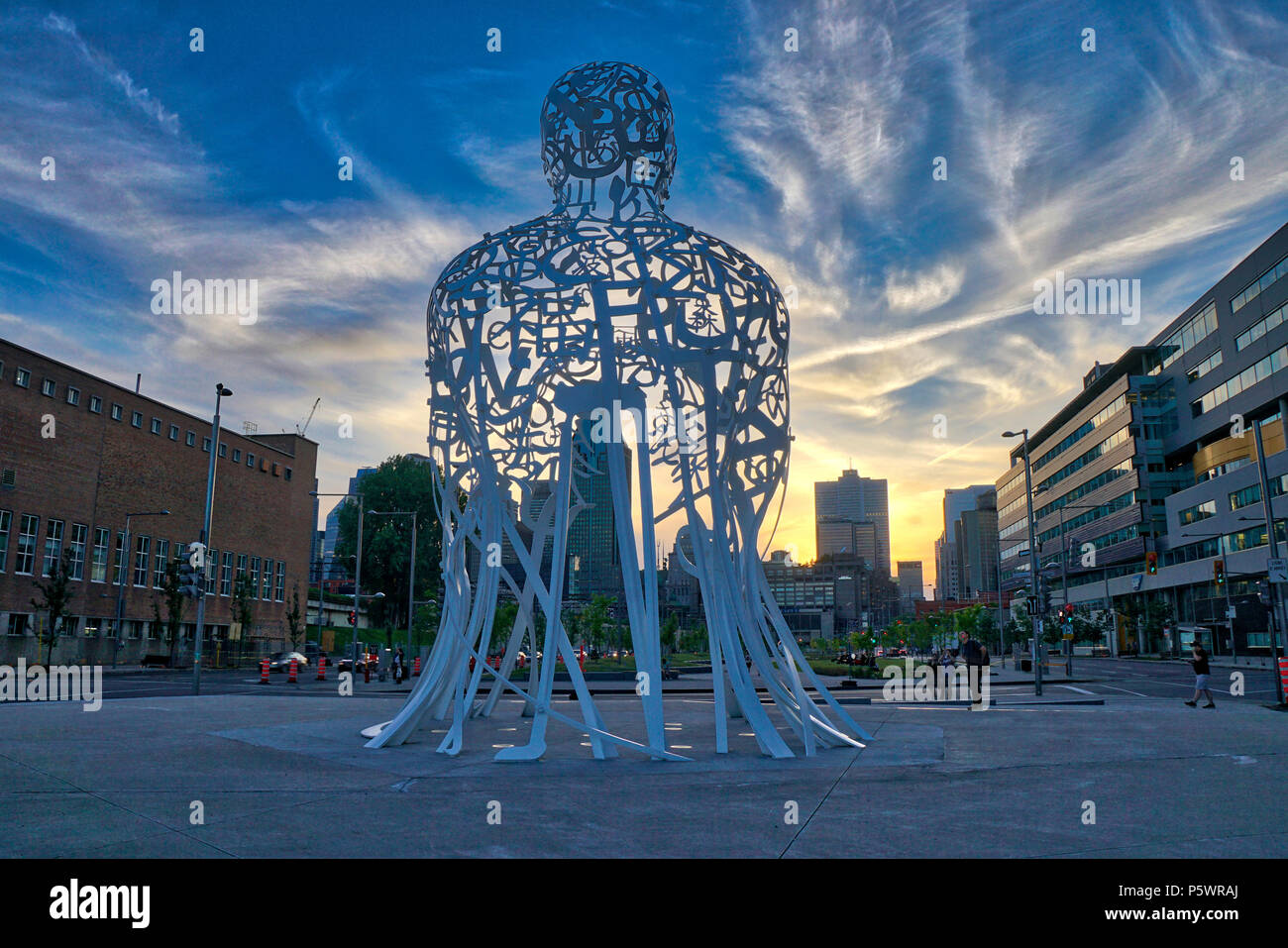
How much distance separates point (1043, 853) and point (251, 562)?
7197cm

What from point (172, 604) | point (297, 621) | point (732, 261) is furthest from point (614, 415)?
point (297, 621)

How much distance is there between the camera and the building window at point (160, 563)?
5884 cm

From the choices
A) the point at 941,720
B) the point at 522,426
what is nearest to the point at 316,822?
the point at 522,426

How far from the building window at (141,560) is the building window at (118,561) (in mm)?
1355

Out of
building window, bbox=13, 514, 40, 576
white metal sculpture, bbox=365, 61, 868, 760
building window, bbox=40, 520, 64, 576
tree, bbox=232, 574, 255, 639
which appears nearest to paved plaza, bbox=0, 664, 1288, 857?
white metal sculpture, bbox=365, 61, 868, 760

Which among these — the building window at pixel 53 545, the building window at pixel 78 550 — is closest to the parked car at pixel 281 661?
the building window at pixel 78 550

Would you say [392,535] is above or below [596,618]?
above

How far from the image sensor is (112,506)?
55188mm

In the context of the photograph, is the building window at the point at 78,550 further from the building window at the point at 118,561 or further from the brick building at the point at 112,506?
the building window at the point at 118,561

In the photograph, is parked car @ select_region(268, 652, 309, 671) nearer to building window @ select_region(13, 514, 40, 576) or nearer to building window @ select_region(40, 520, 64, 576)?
building window @ select_region(40, 520, 64, 576)

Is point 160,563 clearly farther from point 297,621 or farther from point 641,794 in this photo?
point 641,794

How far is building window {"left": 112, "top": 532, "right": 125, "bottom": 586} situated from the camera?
5522cm

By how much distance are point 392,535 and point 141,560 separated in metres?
15.8
